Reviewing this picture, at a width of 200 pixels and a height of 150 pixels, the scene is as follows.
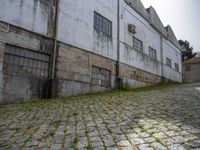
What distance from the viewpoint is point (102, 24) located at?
13781 millimetres

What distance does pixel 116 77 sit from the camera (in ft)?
47.1

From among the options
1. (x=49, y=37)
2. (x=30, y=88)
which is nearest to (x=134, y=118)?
(x=30, y=88)

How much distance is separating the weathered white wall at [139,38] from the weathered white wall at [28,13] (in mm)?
6998

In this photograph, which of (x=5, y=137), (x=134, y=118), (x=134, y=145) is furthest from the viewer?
(x=134, y=118)

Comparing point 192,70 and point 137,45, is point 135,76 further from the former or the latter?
point 192,70

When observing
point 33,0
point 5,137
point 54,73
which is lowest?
point 5,137

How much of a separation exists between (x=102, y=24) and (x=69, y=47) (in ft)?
13.2

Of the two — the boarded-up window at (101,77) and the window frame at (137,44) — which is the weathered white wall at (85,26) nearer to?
the boarded-up window at (101,77)

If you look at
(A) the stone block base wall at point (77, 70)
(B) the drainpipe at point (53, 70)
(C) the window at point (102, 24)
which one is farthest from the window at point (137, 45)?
(B) the drainpipe at point (53, 70)

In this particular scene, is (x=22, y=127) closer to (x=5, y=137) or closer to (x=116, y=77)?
(x=5, y=137)

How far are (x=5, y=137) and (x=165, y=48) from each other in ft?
74.8

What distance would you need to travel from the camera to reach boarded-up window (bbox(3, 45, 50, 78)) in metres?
8.27

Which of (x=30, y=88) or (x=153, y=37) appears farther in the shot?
(x=153, y=37)

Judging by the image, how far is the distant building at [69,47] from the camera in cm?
841
